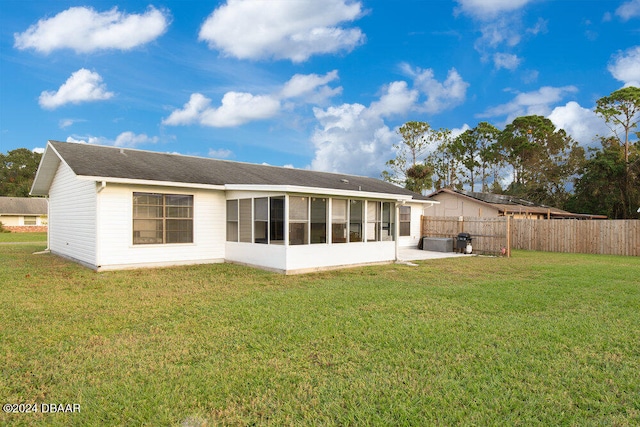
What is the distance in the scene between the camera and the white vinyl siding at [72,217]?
10344 millimetres

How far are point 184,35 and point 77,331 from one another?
45.2 ft

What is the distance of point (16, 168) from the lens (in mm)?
53688

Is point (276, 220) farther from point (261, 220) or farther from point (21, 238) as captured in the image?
point (21, 238)

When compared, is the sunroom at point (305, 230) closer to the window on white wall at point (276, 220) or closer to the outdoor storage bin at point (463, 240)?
the window on white wall at point (276, 220)

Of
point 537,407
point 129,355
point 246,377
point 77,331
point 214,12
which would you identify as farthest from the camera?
point 214,12

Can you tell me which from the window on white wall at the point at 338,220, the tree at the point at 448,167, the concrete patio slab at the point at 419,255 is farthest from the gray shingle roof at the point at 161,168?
the tree at the point at 448,167

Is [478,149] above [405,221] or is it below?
above

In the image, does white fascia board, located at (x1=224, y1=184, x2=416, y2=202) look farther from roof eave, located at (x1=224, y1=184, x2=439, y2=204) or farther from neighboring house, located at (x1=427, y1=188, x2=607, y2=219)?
neighboring house, located at (x1=427, y1=188, x2=607, y2=219)

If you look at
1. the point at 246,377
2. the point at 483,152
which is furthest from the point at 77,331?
the point at 483,152

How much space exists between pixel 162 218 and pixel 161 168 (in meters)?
1.81

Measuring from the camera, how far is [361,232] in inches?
468

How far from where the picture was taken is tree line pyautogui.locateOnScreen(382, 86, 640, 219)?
27828 mm

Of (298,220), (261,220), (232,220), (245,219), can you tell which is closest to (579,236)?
(298,220)

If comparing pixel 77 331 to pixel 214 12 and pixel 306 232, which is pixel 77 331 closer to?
pixel 306 232
